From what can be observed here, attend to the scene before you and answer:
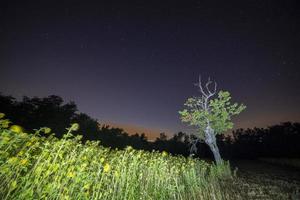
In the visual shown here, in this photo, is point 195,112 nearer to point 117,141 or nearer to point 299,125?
point 117,141

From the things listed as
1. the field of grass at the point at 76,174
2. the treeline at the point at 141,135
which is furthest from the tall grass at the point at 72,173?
the treeline at the point at 141,135

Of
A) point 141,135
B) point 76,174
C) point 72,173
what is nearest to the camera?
point 72,173

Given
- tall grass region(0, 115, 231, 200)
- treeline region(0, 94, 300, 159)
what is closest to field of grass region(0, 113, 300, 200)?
tall grass region(0, 115, 231, 200)

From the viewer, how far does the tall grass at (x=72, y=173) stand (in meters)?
3.92

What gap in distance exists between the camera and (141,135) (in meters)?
68.8

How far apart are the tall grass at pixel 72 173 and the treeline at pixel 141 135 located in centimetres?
2141

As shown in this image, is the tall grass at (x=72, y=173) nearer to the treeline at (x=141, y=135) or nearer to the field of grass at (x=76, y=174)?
the field of grass at (x=76, y=174)

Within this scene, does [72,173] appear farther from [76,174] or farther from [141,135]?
[141,135]

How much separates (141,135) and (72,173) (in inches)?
2559

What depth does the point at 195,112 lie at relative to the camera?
21062 millimetres

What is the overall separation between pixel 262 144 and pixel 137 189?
254ft

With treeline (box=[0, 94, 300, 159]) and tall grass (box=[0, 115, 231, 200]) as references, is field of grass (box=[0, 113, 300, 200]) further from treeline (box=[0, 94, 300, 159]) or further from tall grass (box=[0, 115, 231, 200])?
treeline (box=[0, 94, 300, 159])

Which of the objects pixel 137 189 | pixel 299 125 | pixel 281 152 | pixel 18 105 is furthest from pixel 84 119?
pixel 299 125

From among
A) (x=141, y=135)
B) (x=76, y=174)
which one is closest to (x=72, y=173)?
(x=76, y=174)
